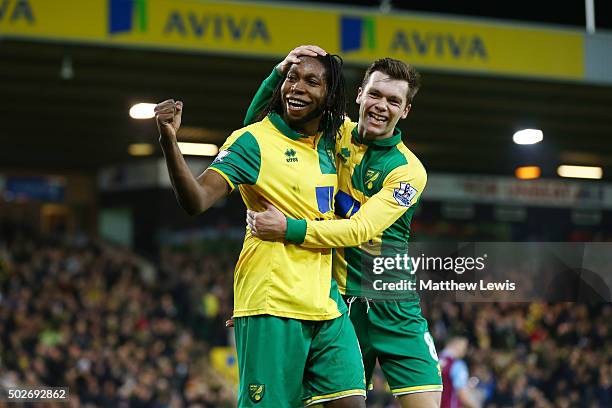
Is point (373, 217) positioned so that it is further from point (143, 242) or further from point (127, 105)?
point (143, 242)

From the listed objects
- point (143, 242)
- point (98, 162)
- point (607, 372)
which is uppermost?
point (98, 162)

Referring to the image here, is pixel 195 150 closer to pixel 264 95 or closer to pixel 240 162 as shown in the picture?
pixel 264 95

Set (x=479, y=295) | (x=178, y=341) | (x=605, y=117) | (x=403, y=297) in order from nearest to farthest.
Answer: (x=403, y=297) → (x=479, y=295) → (x=178, y=341) → (x=605, y=117)

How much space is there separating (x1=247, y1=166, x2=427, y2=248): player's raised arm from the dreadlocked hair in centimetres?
37

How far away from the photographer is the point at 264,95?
5.37 m

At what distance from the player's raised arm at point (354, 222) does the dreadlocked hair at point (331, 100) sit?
1.21 ft

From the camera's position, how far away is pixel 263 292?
482 cm

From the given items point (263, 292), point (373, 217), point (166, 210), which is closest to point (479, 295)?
point (373, 217)

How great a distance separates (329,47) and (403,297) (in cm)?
1094

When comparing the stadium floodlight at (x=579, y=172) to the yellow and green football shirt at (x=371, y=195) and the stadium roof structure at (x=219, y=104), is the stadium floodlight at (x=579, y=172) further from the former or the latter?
the yellow and green football shirt at (x=371, y=195)

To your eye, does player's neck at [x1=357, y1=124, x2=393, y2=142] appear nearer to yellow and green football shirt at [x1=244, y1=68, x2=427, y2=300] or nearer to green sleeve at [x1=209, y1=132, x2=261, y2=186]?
yellow and green football shirt at [x1=244, y1=68, x2=427, y2=300]

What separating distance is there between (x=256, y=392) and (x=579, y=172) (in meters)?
8.64

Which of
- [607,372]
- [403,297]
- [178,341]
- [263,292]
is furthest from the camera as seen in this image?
[178,341]

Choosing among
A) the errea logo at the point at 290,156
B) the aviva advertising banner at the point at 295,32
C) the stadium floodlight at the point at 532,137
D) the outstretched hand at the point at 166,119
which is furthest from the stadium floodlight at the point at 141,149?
the outstretched hand at the point at 166,119
